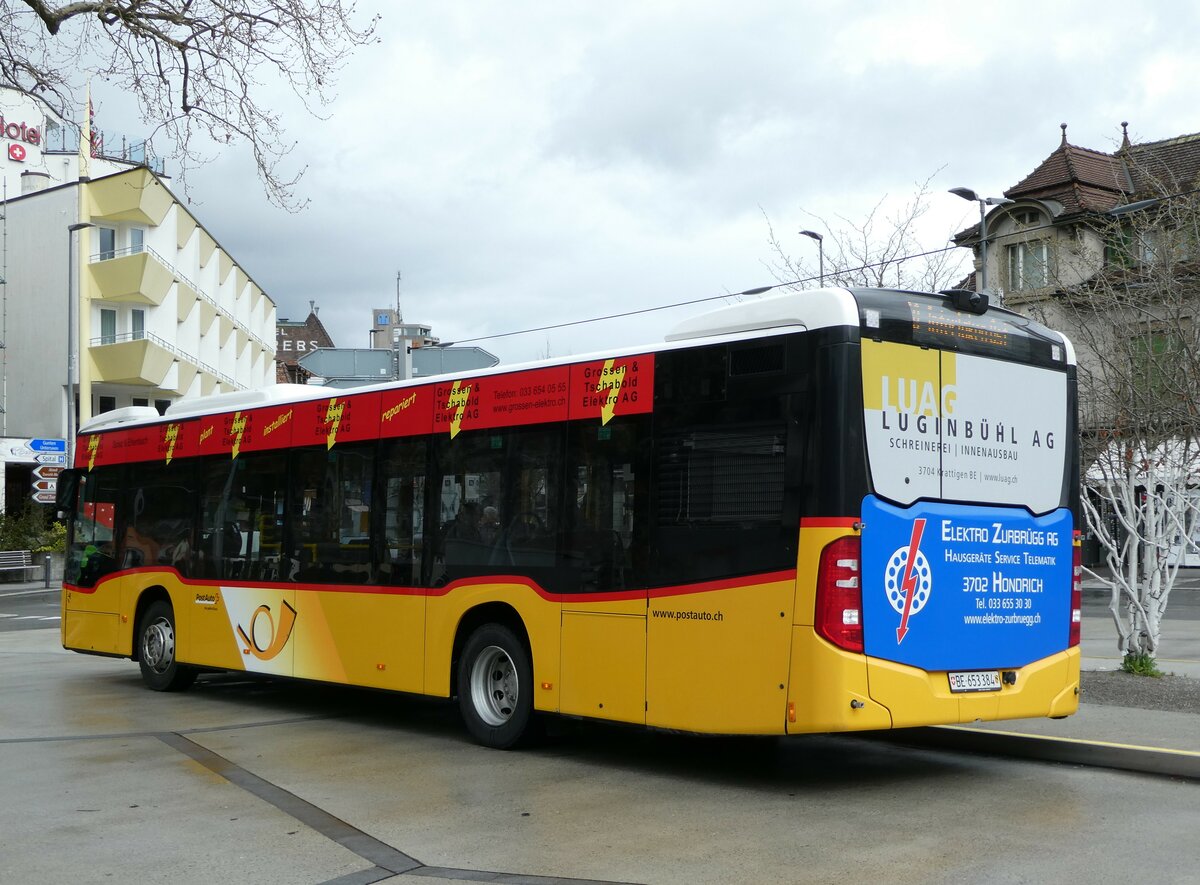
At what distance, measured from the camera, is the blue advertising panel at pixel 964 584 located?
323 inches

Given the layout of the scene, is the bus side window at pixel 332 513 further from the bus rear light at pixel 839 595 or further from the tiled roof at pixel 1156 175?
the tiled roof at pixel 1156 175

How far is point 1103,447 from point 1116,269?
95.0 inches

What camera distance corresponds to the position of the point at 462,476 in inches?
431

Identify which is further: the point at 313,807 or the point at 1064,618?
the point at 1064,618

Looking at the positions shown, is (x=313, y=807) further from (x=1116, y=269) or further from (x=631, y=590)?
(x=1116, y=269)

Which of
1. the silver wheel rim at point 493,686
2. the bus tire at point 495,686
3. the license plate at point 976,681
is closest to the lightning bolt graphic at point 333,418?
the bus tire at point 495,686

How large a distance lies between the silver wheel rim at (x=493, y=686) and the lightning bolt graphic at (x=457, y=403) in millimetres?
1801

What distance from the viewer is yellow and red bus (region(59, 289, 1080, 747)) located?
818 centimetres

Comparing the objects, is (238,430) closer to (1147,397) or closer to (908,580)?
(908,580)

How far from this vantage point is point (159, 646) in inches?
585

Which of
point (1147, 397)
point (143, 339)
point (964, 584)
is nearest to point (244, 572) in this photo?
point (964, 584)

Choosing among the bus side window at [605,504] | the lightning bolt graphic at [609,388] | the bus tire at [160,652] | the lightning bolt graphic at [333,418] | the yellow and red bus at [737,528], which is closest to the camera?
the yellow and red bus at [737,528]

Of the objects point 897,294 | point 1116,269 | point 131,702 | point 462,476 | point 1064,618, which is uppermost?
point 1116,269

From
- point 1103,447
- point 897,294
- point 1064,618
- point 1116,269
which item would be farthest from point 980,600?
point 1116,269
